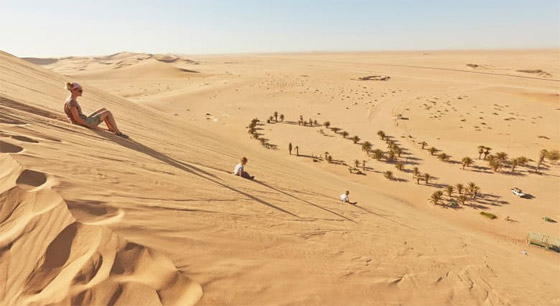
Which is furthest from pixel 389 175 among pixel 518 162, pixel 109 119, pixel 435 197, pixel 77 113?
pixel 77 113

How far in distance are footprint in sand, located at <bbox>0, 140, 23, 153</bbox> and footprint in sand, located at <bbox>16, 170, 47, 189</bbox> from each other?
25.1 inches

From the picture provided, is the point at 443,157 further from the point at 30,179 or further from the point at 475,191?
the point at 30,179

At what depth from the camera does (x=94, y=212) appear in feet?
8.61

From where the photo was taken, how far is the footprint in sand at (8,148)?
3189mm

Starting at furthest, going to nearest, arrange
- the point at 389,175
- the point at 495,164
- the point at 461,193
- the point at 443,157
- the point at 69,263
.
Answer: the point at 443,157
the point at 495,164
the point at 389,175
the point at 461,193
the point at 69,263

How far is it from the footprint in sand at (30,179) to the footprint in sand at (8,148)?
0.64 meters

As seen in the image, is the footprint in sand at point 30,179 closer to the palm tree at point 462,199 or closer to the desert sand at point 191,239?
the desert sand at point 191,239

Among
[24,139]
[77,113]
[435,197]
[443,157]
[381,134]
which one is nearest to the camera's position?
[24,139]

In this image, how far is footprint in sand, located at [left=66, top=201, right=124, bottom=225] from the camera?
98.3 inches

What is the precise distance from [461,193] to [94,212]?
13812 millimetres

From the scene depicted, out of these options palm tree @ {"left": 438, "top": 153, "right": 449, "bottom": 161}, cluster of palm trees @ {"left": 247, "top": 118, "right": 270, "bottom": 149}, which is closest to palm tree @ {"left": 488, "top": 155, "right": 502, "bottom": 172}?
palm tree @ {"left": 438, "top": 153, "right": 449, "bottom": 161}

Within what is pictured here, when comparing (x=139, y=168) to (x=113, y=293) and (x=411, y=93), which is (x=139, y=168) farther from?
(x=411, y=93)

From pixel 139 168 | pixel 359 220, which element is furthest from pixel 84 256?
pixel 359 220

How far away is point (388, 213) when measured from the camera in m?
6.76
